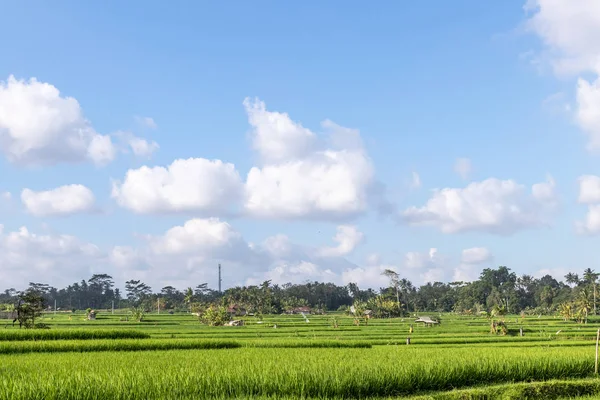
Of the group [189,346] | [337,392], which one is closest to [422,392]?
[337,392]

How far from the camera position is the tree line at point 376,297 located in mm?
89750

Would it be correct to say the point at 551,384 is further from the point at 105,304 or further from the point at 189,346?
the point at 105,304

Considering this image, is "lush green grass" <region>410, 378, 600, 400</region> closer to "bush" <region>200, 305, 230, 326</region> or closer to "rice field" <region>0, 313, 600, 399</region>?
"rice field" <region>0, 313, 600, 399</region>

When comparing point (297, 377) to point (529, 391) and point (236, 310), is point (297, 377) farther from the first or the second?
point (236, 310)

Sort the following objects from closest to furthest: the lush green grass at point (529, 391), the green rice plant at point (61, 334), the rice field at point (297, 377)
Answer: the rice field at point (297, 377) < the lush green grass at point (529, 391) < the green rice plant at point (61, 334)

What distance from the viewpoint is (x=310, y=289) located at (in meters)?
118

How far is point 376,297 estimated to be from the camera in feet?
291

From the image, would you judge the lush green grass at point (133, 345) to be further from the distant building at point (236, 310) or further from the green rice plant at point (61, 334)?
the distant building at point (236, 310)

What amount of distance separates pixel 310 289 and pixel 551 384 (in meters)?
104

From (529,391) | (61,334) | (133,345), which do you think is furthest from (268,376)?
(61,334)

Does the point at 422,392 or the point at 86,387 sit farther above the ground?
the point at 86,387

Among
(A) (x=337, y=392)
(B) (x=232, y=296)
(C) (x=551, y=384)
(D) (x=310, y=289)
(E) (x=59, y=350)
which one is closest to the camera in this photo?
(A) (x=337, y=392)

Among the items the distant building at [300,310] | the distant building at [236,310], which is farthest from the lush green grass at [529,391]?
the distant building at [300,310]

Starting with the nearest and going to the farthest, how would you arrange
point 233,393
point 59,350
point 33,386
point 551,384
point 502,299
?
1. point 33,386
2. point 233,393
3. point 551,384
4. point 59,350
5. point 502,299
